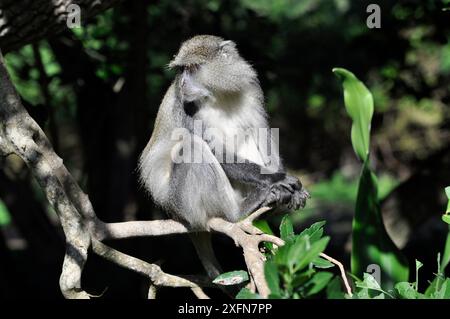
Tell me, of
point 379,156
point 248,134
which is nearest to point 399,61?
point 248,134

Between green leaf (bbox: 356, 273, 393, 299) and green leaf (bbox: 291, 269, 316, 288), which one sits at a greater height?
green leaf (bbox: 291, 269, 316, 288)

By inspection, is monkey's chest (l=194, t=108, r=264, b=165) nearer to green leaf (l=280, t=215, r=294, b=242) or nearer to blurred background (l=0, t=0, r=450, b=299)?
blurred background (l=0, t=0, r=450, b=299)

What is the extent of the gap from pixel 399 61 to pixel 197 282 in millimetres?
3410

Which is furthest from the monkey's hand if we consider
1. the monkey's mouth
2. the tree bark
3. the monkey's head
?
the tree bark

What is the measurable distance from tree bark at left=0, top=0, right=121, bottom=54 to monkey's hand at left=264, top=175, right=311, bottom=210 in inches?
65.0

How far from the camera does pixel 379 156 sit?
12641 millimetres

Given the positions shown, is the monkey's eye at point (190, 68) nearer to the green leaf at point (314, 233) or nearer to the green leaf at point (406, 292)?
the green leaf at point (314, 233)

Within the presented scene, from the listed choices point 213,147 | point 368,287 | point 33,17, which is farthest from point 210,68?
point 368,287

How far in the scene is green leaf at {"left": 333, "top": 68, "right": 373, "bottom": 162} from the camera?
3.15 meters

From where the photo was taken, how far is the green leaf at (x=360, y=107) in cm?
315

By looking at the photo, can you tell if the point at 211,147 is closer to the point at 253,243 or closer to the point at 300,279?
the point at 253,243

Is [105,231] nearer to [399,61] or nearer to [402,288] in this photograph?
[402,288]

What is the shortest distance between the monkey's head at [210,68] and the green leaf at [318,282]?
92.0 inches

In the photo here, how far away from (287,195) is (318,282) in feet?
6.55
